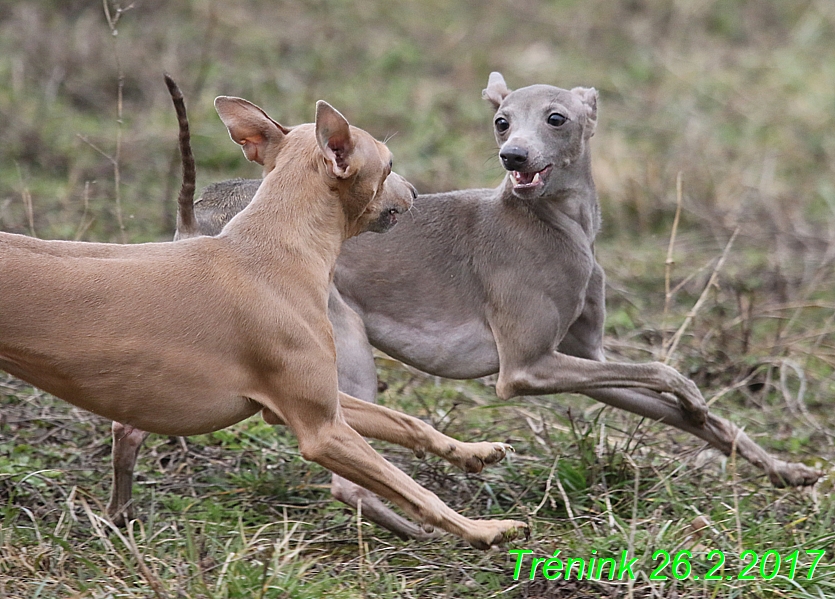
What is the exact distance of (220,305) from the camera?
388 cm

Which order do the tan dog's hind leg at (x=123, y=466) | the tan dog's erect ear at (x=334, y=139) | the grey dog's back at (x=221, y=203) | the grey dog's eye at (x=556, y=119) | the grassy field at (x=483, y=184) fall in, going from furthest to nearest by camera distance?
the grey dog's eye at (x=556, y=119)
the grey dog's back at (x=221, y=203)
the tan dog's hind leg at (x=123, y=466)
the grassy field at (x=483, y=184)
the tan dog's erect ear at (x=334, y=139)

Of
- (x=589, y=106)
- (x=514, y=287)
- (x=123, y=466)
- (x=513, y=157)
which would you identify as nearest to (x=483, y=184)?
(x=589, y=106)

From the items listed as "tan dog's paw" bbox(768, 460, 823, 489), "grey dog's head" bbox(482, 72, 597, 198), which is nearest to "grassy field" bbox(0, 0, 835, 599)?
"tan dog's paw" bbox(768, 460, 823, 489)

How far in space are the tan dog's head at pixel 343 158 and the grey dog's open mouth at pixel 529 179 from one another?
2.05 feet

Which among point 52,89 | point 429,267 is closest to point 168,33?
point 52,89

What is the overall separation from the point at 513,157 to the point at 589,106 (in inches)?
25.2

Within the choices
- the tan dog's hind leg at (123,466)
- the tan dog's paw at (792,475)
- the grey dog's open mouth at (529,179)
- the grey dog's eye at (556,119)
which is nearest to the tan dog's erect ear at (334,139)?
the grey dog's open mouth at (529,179)

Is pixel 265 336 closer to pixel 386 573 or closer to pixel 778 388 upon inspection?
pixel 386 573

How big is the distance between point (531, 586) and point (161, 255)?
5.28ft

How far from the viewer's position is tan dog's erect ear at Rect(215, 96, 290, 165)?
4.23 metres

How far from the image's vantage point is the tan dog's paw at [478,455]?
4.31 m

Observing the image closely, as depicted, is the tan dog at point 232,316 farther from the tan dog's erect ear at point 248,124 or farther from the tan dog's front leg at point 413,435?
the tan dog's front leg at point 413,435

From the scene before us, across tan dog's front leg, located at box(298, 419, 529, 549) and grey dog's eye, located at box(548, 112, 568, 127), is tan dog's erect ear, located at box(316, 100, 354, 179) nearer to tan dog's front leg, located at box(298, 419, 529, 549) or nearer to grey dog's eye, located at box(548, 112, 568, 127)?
tan dog's front leg, located at box(298, 419, 529, 549)

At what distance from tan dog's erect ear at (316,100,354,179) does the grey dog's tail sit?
0.53 m
